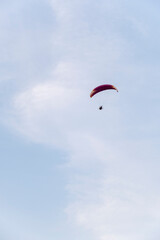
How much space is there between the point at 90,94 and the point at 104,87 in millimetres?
3515

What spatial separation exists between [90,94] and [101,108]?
4193 millimetres

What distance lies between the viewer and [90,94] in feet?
235

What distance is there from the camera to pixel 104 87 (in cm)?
7144

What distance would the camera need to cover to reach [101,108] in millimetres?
72875

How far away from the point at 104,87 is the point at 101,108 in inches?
194
